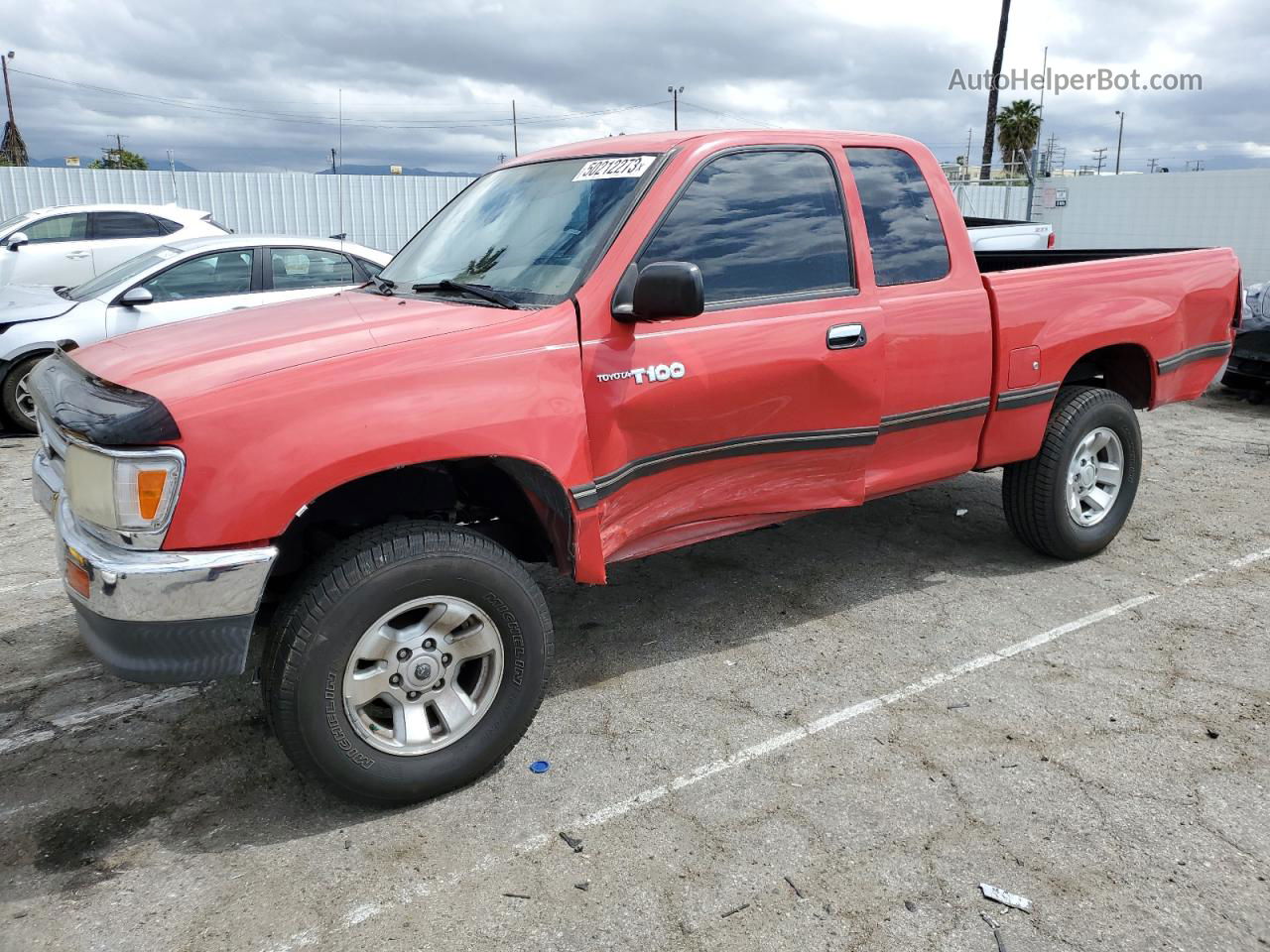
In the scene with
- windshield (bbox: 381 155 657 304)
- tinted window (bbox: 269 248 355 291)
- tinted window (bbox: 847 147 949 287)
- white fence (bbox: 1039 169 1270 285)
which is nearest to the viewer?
windshield (bbox: 381 155 657 304)

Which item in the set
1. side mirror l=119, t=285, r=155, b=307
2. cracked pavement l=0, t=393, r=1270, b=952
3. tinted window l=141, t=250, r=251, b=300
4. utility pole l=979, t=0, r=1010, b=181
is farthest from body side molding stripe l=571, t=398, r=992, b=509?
utility pole l=979, t=0, r=1010, b=181

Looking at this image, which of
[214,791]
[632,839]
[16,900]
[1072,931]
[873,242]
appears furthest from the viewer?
[873,242]

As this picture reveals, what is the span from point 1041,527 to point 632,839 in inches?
116

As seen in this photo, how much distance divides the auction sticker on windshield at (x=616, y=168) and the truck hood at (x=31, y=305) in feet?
20.0

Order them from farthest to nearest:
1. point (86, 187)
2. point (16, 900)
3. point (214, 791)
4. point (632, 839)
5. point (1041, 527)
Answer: point (86, 187)
point (1041, 527)
point (214, 791)
point (632, 839)
point (16, 900)

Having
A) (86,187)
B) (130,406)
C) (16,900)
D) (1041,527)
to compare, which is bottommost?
(16,900)

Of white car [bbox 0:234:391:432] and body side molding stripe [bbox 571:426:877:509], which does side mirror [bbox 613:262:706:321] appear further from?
white car [bbox 0:234:391:432]

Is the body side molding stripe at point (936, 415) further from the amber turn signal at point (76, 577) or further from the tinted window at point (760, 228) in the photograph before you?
the amber turn signal at point (76, 577)

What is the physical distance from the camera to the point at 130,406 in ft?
8.59

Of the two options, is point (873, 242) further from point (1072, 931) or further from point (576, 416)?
point (1072, 931)

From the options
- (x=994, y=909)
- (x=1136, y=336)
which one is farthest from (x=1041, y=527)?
(x=994, y=909)

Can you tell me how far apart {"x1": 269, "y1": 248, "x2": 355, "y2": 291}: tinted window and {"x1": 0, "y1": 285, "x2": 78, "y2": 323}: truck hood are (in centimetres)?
167

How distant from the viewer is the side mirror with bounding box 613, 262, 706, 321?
3.08 metres

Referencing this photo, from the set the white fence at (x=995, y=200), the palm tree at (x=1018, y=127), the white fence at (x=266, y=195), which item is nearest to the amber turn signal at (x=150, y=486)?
the white fence at (x=266, y=195)
